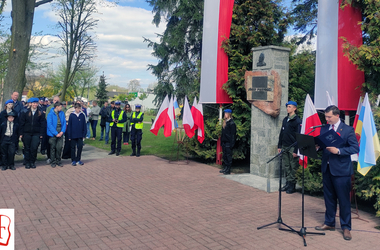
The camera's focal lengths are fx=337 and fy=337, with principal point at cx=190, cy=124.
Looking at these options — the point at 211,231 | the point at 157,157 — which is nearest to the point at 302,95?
the point at 157,157

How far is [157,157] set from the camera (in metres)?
13.0

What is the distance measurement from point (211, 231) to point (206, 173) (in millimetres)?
4833

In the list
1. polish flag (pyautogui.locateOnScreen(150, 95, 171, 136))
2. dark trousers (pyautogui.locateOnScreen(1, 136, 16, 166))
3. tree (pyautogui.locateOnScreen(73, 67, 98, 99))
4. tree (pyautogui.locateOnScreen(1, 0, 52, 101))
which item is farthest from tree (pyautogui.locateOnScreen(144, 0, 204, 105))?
Answer: tree (pyautogui.locateOnScreen(73, 67, 98, 99))

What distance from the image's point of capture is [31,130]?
10086 mm

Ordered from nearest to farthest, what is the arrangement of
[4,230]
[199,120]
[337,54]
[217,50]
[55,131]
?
[4,230] < [337,54] < [55,131] < [217,50] < [199,120]

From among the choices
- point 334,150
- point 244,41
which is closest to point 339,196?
point 334,150

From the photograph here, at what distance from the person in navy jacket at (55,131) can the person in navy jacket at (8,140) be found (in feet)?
3.38

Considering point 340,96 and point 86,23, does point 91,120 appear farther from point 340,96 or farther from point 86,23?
point 340,96

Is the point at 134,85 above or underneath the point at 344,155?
above

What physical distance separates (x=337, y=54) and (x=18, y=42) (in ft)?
34.0

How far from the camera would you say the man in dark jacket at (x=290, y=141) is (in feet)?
26.1

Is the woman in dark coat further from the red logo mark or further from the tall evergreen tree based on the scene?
the red logo mark

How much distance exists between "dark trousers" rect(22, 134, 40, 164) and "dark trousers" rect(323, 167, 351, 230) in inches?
326

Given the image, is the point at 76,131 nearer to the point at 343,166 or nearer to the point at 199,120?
the point at 199,120
